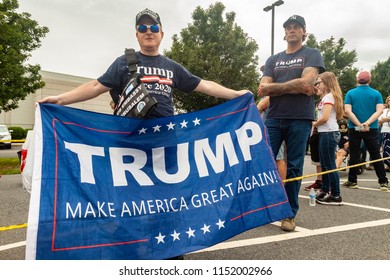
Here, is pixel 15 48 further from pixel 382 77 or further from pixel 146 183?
pixel 382 77

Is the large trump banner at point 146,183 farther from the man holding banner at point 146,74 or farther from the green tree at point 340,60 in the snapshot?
the green tree at point 340,60

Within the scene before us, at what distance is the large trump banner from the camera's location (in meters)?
2.11

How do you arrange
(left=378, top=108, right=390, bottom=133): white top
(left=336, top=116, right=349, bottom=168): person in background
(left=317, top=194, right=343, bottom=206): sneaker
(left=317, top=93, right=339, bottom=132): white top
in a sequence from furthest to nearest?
(left=378, top=108, right=390, bottom=133): white top < (left=336, top=116, right=349, bottom=168): person in background < (left=317, top=93, right=339, bottom=132): white top < (left=317, top=194, right=343, bottom=206): sneaker

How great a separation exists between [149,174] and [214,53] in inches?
828

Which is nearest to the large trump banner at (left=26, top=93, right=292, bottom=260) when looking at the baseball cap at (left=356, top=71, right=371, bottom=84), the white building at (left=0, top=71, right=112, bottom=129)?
the baseball cap at (left=356, top=71, right=371, bottom=84)

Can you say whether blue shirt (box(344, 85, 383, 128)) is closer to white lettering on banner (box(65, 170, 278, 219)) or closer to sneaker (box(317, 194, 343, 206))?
sneaker (box(317, 194, 343, 206))

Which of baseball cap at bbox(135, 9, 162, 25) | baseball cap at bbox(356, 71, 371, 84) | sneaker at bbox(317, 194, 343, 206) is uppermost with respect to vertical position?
baseball cap at bbox(356, 71, 371, 84)

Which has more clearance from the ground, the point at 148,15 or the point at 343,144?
the point at 148,15

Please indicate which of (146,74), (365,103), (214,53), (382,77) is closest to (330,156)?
(365,103)

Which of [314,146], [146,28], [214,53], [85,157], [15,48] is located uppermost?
[214,53]

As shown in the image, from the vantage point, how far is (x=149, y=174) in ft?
8.05

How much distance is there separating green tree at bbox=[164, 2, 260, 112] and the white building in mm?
22568

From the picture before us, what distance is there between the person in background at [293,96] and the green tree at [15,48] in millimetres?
10774

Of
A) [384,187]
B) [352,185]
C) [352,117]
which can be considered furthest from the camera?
[352,185]
